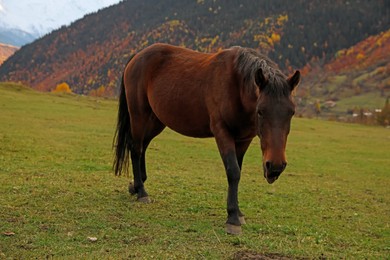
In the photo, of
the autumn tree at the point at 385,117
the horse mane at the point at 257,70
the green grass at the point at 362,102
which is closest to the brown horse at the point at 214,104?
the horse mane at the point at 257,70

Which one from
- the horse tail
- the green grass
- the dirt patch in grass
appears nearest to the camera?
the dirt patch in grass

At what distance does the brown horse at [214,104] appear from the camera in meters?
5.02

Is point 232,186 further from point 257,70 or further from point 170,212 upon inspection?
point 257,70

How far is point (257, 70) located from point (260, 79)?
13 cm

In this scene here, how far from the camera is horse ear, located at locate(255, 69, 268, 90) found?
505cm

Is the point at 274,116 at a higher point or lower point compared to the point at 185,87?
lower

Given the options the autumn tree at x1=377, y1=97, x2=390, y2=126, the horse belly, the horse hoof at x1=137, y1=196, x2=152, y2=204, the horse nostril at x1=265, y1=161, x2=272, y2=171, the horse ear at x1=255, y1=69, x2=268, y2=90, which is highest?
the horse ear at x1=255, y1=69, x2=268, y2=90

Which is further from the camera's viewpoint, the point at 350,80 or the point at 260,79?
the point at 350,80

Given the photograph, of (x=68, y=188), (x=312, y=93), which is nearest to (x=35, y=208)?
(x=68, y=188)

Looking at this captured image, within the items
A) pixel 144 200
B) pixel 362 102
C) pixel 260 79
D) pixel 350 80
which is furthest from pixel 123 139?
pixel 350 80

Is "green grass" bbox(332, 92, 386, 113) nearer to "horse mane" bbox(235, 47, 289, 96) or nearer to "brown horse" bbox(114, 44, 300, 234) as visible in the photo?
"brown horse" bbox(114, 44, 300, 234)

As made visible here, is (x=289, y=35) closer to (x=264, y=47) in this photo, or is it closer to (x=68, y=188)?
(x=264, y=47)

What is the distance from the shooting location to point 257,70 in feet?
16.5

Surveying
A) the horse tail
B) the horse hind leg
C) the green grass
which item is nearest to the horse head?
the horse hind leg
